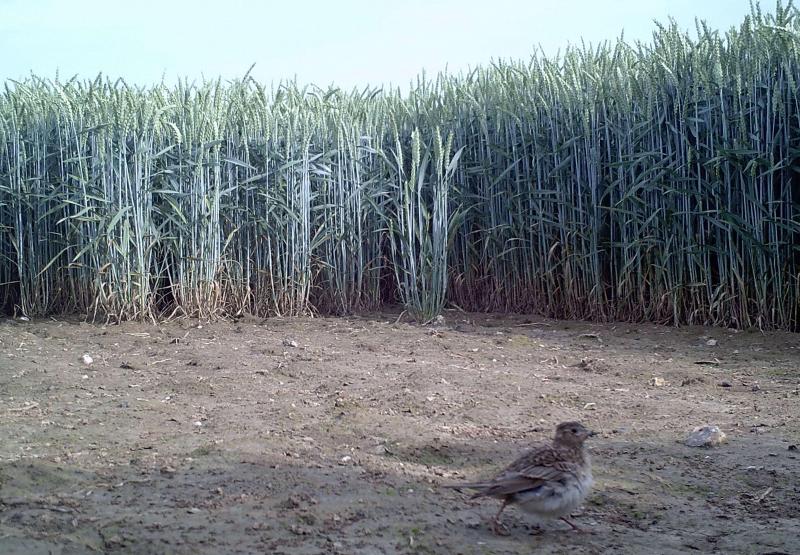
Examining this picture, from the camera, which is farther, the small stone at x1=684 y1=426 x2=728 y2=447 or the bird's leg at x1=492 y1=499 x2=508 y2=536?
the small stone at x1=684 y1=426 x2=728 y2=447

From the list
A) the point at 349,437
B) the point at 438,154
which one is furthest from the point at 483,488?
the point at 438,154

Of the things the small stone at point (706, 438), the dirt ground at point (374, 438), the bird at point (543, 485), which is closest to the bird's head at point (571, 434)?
the bird at point (543, 485)

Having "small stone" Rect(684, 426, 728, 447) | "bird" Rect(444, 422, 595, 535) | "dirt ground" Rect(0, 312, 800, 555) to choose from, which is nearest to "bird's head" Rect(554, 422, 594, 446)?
"bird" Rect(444, 422, 595, 535)

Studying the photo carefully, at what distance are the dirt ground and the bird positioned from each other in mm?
105

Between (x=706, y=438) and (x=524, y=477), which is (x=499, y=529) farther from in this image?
(x=706, y=438)

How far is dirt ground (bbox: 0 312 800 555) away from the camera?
2.13 metres

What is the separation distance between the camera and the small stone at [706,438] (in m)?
3.00

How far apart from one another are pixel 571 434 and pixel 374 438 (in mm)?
903

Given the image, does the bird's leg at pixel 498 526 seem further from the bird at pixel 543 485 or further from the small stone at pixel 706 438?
the small stone at pixel 706 438

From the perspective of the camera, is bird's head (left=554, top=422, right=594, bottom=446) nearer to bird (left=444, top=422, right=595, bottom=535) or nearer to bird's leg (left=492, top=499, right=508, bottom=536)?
bird (left=444, top=422, right=595, bottom=535)

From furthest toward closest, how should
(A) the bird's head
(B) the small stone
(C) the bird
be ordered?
1. (B) the small stone
2. (A) the bird's head
3. (C) the bird

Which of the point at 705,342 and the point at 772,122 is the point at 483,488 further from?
the point at 772,122

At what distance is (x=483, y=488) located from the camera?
213 cm

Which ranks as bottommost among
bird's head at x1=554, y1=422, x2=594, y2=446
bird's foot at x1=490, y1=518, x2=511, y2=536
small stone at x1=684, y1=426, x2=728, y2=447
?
bird's foot at x1=490, y1=518, x2=511, y2=536
